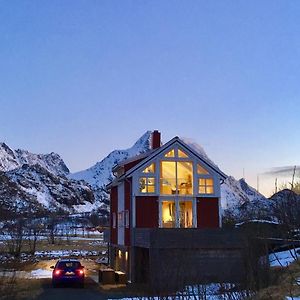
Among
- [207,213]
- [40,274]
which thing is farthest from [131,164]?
[40,274]

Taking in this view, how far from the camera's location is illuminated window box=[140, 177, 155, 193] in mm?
30984

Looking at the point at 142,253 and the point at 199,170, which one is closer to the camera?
the point at 142,253

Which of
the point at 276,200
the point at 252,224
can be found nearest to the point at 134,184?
the point at 252,224

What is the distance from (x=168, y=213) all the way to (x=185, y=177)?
2542 millimetres

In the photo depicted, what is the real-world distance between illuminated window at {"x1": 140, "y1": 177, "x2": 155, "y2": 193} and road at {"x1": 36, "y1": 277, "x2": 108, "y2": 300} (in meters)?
6.33

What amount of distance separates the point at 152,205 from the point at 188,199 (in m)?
2.42

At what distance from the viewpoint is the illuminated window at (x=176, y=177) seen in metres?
31.7

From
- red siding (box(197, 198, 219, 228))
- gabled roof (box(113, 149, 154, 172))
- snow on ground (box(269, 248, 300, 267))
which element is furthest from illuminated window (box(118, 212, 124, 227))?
snow on ground (box(269, 248, 300, 267))

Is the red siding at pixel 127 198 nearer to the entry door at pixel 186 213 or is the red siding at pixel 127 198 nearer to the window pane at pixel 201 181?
the entry door at pixel 186 213

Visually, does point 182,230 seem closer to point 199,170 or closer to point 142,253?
point 142,253

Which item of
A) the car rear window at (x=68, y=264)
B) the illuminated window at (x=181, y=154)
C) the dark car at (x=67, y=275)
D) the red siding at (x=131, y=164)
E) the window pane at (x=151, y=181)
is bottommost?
the dark car at (x=67, y=275)

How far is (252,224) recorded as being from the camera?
41.7 feet

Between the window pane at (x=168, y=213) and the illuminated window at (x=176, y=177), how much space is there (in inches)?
28.4

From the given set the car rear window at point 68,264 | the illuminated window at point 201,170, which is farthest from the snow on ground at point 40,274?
the illuminated window at point 201,170
